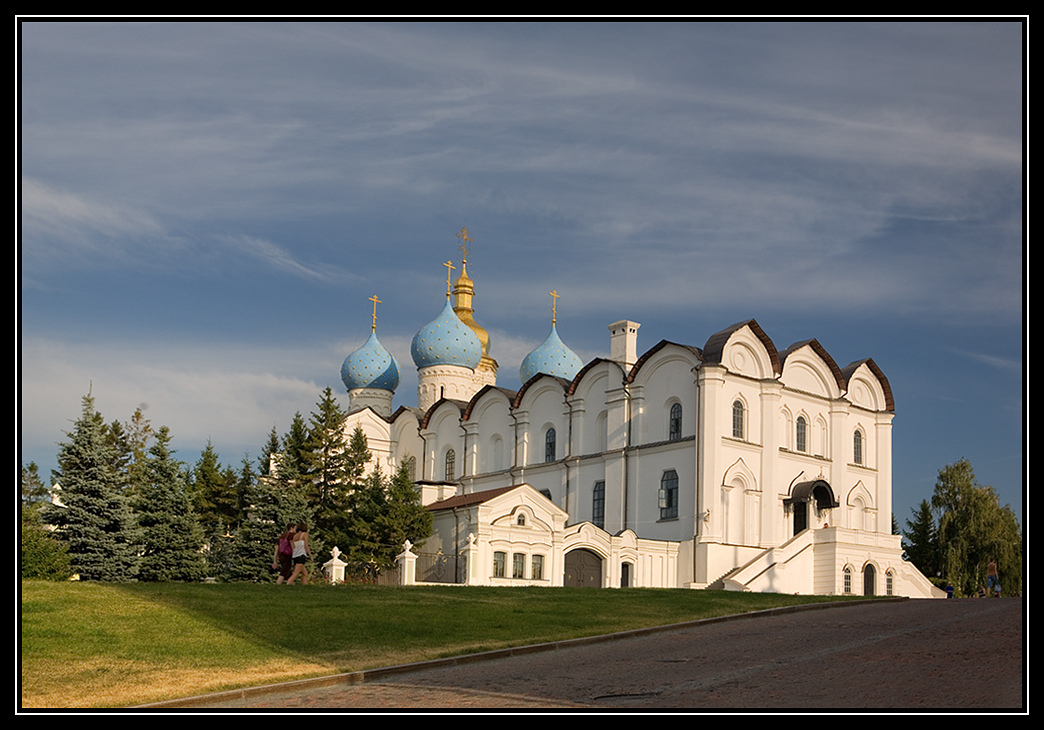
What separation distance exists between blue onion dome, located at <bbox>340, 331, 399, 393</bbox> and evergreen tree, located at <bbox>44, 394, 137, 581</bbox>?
30082 mm

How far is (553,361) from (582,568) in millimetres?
20290

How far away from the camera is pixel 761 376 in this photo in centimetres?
4312

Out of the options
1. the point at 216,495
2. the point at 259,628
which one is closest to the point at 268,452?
the point at 216,495

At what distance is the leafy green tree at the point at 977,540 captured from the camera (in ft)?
165

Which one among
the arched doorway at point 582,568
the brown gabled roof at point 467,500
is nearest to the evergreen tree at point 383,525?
the brown gabled roof at point 467,500

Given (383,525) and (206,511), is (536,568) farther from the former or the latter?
(206,511)

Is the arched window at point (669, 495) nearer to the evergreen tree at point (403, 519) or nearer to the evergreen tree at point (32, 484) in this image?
the evergreen tree at point (403, 519)

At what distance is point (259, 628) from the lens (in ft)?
57.4

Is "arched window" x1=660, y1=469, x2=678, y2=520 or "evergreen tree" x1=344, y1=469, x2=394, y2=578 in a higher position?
"arched window" x1=660, y1=469, x2=678, y2=520

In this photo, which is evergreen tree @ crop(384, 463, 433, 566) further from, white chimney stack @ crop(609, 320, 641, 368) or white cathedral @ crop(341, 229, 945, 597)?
white chimney stack @ crop(609, 320, 641, 368)

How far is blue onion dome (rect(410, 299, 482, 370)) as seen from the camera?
198 ft

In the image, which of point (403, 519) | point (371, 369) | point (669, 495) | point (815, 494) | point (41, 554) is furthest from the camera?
point (371, 369)

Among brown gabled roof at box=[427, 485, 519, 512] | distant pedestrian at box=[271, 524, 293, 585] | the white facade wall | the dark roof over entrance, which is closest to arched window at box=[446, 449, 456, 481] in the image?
the white facade wall
